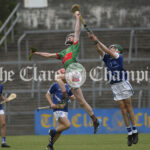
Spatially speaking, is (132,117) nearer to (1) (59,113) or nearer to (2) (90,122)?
(1) (59,113)

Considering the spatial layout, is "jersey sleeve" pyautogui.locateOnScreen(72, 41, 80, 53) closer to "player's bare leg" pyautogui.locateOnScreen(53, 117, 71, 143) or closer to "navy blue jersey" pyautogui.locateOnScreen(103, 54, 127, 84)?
"navy blue jersey" pyautogui.locateOnScreen(103, 54, 127, 84)

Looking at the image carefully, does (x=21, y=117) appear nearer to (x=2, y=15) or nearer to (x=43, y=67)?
(x=43, y=67)

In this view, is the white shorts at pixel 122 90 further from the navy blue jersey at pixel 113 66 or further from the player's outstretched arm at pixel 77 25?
the player's outstretched arm at pixel 77 25

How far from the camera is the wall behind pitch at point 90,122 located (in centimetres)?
2184

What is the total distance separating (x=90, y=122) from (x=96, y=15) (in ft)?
29.8

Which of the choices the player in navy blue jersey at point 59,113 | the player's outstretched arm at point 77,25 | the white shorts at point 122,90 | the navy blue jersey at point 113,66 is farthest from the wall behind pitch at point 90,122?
the player's outstretched arm at point 77,25

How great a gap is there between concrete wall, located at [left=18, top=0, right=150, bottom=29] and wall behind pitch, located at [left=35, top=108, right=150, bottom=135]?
8.10 meters

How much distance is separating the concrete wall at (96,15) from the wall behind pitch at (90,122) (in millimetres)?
8095

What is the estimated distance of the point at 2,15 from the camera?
32.9 m

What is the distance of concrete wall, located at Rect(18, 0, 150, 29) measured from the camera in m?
29.5

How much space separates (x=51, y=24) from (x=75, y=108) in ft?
25.9

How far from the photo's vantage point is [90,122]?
22.1 metres

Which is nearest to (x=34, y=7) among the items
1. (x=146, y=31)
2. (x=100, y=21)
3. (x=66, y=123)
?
(x=100, y=21)

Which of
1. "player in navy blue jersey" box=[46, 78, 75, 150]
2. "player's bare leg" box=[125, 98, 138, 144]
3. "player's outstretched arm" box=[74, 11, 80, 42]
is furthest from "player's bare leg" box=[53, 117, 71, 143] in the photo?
"player's outstretched arm" box=[74, 11, 80, 42]
